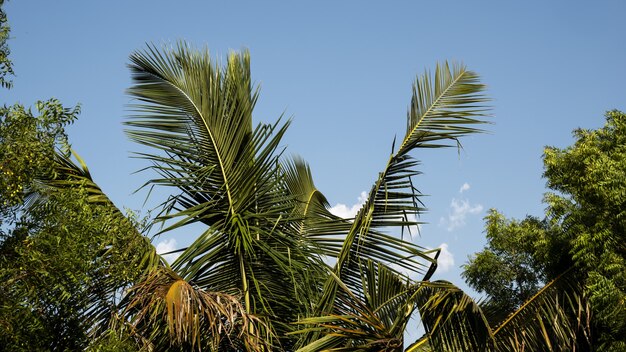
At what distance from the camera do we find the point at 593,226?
1303cm

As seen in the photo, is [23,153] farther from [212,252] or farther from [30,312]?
[212,252]

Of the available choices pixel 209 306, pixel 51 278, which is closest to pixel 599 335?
pixel 209 306

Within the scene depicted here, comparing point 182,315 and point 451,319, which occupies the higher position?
point 182,315

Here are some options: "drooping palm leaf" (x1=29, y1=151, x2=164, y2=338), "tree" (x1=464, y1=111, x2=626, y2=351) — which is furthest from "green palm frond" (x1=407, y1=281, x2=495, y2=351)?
"tree" (x1=464, y1=111, x2=626, y2=351)

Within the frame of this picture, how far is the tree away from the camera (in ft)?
38.9

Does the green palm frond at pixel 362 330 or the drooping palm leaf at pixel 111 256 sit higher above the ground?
the drooping palm leaf at pixel 111 256

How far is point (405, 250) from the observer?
929 centimetres

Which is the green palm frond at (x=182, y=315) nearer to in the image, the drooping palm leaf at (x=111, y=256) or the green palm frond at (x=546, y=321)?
the drooping palm leaf at (x=111, y=256)

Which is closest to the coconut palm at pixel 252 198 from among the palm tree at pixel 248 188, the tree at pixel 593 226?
the palm tree at pixel 248 188

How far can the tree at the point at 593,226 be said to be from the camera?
38.9 feet

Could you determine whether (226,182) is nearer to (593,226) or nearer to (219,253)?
(219,253)

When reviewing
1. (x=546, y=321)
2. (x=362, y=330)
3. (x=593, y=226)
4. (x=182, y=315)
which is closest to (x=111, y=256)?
(x=182, y=315)

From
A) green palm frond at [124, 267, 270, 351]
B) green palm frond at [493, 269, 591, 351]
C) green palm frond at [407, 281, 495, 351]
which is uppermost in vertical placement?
green palm frond at [124, 267, 270, 351]

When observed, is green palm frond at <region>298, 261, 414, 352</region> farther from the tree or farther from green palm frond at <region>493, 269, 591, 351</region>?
the tree
